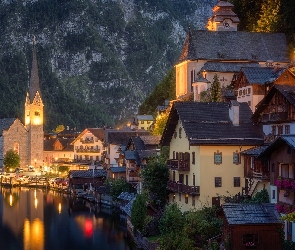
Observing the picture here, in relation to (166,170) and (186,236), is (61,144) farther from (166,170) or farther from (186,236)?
(186,236)

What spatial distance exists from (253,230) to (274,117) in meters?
12.6

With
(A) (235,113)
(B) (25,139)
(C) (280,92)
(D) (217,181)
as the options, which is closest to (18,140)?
(B) (25,139)

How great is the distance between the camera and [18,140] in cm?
14700

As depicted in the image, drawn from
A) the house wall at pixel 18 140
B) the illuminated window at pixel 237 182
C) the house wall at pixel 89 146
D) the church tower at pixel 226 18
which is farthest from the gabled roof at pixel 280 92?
the house wall at pixel 18 140

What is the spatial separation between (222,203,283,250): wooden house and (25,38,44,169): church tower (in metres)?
112

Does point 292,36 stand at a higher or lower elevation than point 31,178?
higher

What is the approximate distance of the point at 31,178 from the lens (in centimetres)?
11538

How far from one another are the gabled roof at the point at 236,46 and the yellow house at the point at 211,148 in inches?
1390

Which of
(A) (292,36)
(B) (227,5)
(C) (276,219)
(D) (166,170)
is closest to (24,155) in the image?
(B) (227,5)

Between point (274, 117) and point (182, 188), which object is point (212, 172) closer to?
point (182, 188)

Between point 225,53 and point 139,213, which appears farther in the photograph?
point 225,53

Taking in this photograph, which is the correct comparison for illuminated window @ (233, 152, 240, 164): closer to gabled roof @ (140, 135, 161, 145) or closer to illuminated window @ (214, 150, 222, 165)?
illuminated window @ (214, 150, 222, 165)

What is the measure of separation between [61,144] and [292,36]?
6756 centimetres

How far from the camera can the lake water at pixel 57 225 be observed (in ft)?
182
